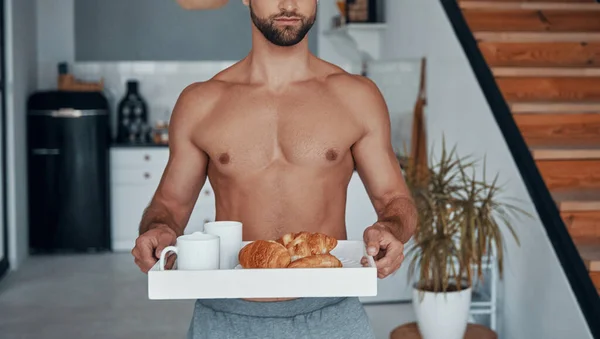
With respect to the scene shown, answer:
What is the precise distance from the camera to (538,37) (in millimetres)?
4953

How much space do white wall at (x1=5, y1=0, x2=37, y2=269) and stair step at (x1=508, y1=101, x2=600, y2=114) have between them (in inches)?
159

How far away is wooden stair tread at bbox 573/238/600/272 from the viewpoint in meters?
3.38

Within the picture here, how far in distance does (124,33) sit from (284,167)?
21.5 feet

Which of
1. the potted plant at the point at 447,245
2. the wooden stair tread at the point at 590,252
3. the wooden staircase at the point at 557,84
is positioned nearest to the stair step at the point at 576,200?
the wooden staircase at the point at 557,84

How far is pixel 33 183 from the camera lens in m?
7.51

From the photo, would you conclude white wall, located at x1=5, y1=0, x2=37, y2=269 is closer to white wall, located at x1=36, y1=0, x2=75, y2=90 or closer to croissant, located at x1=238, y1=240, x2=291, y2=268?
white wall, located at x1=36, y1=0, x2=75, y2=90

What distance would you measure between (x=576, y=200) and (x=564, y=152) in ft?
1.03

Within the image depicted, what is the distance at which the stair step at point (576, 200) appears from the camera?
3701mm

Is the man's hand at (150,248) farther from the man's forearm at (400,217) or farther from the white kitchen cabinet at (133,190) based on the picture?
the white kitchen cabinet at (133,190)

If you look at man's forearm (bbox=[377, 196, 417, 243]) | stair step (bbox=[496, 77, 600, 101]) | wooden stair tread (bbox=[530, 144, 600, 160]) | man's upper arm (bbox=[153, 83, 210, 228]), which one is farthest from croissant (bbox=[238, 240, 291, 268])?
stair step (bbox=[496, 77, 600, 101])

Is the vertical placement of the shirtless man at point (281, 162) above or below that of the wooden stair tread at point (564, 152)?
above

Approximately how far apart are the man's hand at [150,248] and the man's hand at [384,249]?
388mm

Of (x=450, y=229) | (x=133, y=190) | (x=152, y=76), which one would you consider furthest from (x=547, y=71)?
(x=152, y=76)

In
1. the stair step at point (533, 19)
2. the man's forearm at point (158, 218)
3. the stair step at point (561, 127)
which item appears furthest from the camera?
the stair step at point (533, 19)
